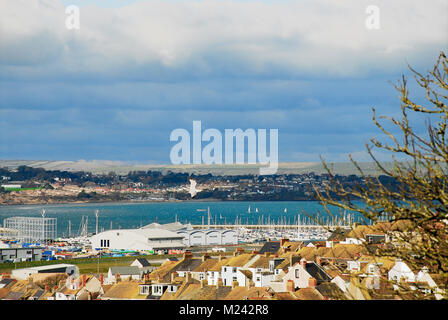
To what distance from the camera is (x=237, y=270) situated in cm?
2375

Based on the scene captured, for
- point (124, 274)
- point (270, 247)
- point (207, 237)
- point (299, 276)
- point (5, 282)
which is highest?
point (299, 276)

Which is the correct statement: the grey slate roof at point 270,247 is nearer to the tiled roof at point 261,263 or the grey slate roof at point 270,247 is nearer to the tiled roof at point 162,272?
the tiled roof at point 162,272

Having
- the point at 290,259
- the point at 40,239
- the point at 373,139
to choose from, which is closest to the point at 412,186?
the point at 373,139

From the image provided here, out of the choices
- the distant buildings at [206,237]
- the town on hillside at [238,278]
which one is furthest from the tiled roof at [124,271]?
the distant buildings at [206,237]

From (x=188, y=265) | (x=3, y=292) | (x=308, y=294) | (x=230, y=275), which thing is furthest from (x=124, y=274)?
(x=308, y=294)

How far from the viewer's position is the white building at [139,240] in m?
62.8

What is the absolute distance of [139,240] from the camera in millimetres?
63406

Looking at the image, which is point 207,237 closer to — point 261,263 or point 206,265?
point 206,265

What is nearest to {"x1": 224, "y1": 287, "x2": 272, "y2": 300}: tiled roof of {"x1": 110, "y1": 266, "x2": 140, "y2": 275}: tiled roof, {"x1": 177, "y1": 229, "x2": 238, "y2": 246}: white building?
{"x1": 110, "y1": 266, "x2": 140, "y2": 275}: tiled roof

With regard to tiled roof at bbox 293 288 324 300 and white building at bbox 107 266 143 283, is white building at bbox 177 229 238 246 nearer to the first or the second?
white building at bbox 107 266 143 283

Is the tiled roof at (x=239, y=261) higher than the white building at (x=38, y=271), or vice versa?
the tiled roof at (x=239, y=261)

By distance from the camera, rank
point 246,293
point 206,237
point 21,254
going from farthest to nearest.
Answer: point 206,237, point 21,254, point 246,293
